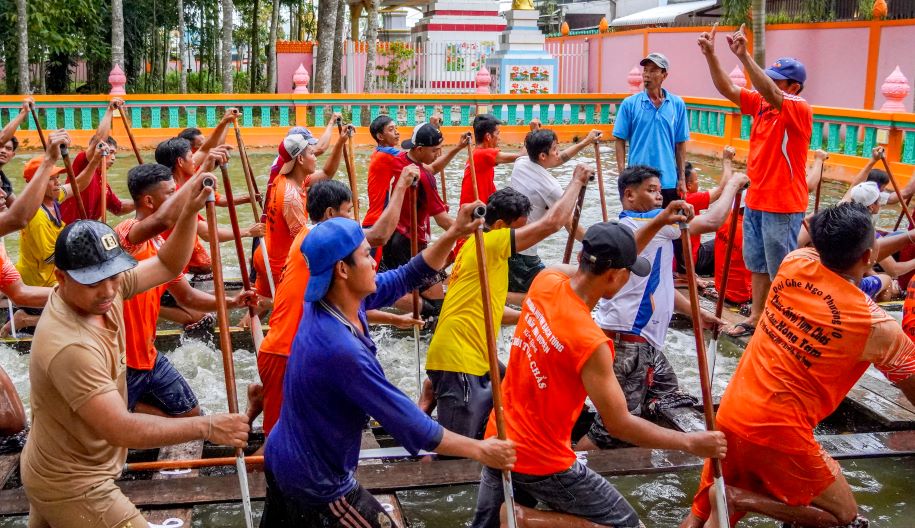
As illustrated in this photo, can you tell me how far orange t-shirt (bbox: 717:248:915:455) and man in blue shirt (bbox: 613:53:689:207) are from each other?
402 cm

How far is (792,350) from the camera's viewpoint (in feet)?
13.3

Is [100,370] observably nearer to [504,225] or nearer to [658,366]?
[504,225]

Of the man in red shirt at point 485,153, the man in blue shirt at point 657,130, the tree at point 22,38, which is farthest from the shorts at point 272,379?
the tree at point 22,38

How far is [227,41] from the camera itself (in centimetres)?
2027

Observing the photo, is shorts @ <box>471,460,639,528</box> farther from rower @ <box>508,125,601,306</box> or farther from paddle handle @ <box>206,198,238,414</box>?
rower @ <box>508,125,601,306</box>

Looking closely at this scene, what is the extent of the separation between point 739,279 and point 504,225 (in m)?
3.51

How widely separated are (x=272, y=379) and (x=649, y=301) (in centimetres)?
214

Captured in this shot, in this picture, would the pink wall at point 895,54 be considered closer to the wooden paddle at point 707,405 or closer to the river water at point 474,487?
the river water at point 474,487

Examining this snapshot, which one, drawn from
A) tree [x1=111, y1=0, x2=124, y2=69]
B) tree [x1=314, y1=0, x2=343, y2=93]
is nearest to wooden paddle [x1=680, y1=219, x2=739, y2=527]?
tree [x1=314, y1=0, x2=343, y2=93]

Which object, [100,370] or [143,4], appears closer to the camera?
[100,370]

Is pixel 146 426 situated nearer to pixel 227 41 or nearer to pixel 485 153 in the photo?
pixel 485 153

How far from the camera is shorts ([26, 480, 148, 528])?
343 cm

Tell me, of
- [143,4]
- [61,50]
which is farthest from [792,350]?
[143,4]

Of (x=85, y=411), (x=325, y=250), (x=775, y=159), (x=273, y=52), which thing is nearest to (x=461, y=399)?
(x=325, y=250)
